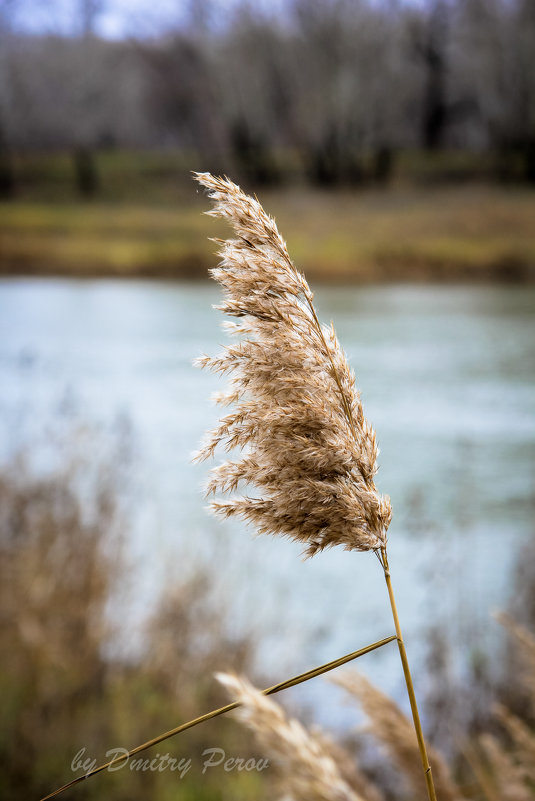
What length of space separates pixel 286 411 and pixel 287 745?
0.58 ft

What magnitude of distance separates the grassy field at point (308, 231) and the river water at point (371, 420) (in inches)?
3.8

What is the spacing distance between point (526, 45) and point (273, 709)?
3004mm

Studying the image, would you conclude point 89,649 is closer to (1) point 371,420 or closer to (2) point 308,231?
(1) point 371,420

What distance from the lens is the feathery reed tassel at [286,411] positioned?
1.32 feet

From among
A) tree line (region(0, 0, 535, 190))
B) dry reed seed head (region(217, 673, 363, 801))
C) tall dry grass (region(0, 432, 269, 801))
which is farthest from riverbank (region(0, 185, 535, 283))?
dry reed seed head (region(217, 673, 363, 801))

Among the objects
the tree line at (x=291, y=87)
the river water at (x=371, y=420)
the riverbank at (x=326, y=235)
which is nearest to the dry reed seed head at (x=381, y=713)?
the river water at (x=371, y=420)

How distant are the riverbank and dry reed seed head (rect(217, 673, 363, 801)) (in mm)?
2677

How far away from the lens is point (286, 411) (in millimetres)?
403

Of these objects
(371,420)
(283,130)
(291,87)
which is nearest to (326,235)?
(283,130)

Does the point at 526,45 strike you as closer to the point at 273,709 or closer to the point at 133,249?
the point at 133,249

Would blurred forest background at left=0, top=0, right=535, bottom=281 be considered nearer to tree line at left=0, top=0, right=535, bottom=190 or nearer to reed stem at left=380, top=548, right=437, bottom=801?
tree line at left=0, top=0, right=535, bottom=190

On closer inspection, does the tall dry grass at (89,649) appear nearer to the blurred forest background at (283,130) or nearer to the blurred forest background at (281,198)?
the blurred forest background at (281,198)

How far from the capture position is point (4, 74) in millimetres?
2789

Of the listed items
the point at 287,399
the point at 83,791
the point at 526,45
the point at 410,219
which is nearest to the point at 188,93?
the point at 410,219
